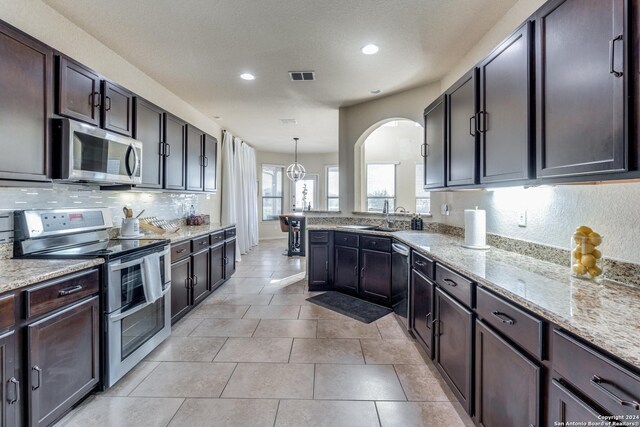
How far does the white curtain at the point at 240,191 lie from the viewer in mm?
6090

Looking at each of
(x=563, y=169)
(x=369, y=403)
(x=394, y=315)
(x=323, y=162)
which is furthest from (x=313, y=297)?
(x=323, y=162)

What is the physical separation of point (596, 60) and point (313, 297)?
11.4 feet

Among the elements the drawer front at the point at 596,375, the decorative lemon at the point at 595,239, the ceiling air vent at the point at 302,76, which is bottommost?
the drawer front at the point at 596,375

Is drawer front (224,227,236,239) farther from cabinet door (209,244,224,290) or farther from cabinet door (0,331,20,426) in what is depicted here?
cabinet door (0,331,20,426)

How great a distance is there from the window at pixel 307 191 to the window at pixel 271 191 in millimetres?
539

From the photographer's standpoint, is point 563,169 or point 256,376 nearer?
point 563,169

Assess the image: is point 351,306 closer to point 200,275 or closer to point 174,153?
point 200,275

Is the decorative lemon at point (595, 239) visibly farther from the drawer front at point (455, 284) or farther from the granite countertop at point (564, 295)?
the drawer front at point (455, 284)

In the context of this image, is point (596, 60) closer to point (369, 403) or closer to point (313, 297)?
point (369, 403)

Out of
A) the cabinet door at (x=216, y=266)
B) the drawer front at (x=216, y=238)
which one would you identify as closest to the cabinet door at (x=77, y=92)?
the drawer front at (x=216, y=238)

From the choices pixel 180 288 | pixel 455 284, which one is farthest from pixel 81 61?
pixel 455 284

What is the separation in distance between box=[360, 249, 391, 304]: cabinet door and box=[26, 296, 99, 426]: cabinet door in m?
2.66

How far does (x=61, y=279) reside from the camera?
1.69 meters

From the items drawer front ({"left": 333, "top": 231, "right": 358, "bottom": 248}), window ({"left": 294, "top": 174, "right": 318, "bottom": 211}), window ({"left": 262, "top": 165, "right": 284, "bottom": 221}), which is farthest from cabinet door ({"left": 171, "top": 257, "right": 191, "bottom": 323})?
window ({"left": 294, "top": 174, "right": 318, "bottom": 211})
